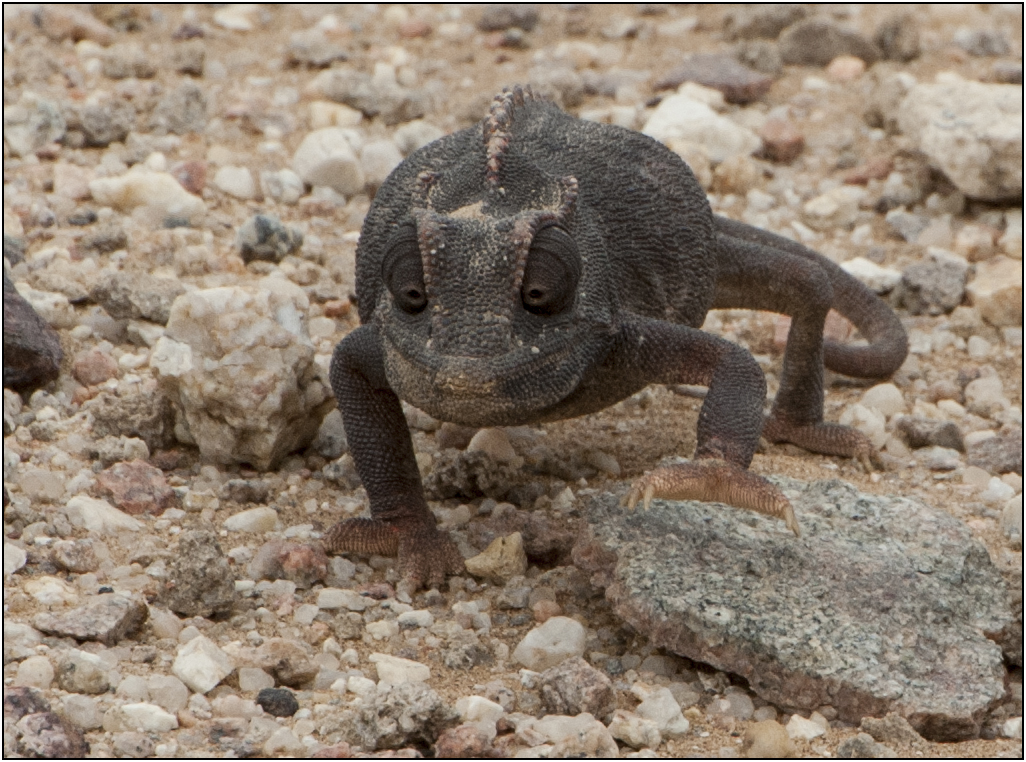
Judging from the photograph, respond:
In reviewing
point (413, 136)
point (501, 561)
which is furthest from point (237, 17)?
point (501, 561)

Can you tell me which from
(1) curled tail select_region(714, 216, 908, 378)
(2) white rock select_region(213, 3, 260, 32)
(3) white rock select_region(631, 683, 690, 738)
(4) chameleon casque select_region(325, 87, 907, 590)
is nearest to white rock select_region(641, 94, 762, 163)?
(1) curled tail select_region(714, 216, 908, 378)

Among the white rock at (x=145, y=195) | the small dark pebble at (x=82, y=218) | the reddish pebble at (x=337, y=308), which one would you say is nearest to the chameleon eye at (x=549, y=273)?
the reddish pebble at (x=337, y=308)

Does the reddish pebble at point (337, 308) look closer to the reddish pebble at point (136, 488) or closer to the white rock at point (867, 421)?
the reddish pebble at point (136, 488)

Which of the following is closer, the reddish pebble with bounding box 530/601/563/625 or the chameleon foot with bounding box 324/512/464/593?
the reddish pebble with bounding box 530/601/563/625

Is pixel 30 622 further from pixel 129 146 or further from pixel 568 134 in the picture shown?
pixel 129 146

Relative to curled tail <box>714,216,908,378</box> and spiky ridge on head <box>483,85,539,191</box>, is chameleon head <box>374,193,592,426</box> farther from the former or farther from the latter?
curled tail <box>714,216,908,378</box>
